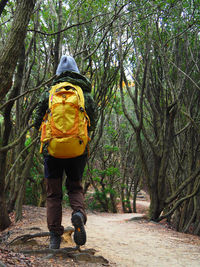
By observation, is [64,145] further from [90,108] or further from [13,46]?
[13,46]

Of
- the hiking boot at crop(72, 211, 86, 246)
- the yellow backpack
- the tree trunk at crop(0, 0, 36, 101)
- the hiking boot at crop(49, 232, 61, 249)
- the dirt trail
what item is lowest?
the dirt trail

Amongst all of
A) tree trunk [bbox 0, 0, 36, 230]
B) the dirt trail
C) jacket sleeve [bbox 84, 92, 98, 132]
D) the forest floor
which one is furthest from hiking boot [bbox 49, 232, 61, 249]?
tree trunk [bbox 0, 0, 36, 230]

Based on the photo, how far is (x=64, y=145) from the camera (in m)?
2.59

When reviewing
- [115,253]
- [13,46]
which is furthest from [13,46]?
[115,253]

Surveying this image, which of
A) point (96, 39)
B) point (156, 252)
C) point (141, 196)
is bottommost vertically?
point (141, 196)

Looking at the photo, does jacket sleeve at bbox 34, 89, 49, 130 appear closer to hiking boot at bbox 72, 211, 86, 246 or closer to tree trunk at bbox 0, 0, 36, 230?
tree trunk at bbox 0, 0, 36, 230

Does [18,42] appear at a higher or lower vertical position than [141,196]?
higher

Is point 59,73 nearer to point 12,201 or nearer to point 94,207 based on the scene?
point 12,201

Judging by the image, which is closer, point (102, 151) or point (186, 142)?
point (186, 142)

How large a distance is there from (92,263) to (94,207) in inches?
391

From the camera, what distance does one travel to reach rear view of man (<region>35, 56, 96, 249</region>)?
8.58 feet

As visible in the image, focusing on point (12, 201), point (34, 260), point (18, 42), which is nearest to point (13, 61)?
point (18, 42)

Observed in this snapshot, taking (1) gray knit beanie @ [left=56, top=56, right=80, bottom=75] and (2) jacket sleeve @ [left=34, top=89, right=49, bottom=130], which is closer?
(2) jacket sleeve @ [left=34, top=89, right=49, bottom=130]

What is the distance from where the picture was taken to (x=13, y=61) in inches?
99.6
